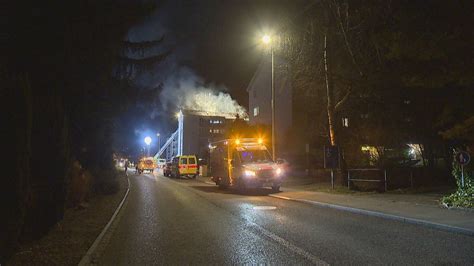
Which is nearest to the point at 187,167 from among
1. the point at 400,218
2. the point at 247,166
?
the point at 247,166

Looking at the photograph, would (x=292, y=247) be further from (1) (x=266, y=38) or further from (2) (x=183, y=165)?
(2) (x=183, y=165)

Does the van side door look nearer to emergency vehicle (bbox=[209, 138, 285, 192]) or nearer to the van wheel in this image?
emergency vehicle (bbox=[209, 138, 285, 192])

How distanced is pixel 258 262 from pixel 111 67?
1034 centimetres

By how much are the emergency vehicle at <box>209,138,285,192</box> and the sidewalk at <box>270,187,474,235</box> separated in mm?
1438

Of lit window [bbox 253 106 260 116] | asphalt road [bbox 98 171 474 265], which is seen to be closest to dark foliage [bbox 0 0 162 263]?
asphalt road [bbox 98 171 474 265]

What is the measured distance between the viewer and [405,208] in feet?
49.8

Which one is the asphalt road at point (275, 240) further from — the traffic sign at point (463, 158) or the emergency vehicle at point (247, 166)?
the emergency vehicle at point (247, 166)

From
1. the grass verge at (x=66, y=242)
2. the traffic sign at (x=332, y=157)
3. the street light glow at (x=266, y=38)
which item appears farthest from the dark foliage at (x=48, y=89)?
the traffic sign at (x=332, y=157)

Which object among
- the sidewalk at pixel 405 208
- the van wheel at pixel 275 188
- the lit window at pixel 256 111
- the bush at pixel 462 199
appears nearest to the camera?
the sidewalk at pixel 405 208

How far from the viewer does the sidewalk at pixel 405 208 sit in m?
11.8

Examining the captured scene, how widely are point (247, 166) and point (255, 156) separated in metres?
1.35

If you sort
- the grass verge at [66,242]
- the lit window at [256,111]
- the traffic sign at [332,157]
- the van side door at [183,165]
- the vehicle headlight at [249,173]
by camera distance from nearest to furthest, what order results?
the grass verge at [66,242] → the vehicle headlight at [249,173] → the traffic sign at [332,157] → the van side door at [183,165] → the lit window at [256,111]

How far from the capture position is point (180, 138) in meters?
94.1

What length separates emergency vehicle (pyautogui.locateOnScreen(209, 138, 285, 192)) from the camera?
23.2 metres
